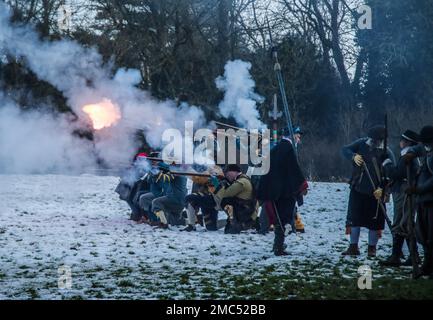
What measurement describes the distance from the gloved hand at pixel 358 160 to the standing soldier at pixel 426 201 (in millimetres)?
2182

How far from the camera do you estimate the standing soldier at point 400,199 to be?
12.1 meters

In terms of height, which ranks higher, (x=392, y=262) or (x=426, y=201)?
(x=426, y=201)

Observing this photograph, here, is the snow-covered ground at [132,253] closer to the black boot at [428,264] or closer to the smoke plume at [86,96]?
the black boot at [428,264]

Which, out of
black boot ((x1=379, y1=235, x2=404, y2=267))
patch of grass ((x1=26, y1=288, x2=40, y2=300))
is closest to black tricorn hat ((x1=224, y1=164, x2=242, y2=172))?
black boot ((x1=379, y1=235, x2=404, y2=267))

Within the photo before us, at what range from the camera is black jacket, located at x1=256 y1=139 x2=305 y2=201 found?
13.7 m

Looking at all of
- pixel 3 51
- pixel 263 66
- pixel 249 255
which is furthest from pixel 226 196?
pixel 263 66

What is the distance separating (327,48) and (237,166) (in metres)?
24.2

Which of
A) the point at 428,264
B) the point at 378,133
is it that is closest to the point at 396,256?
the point at 428,264

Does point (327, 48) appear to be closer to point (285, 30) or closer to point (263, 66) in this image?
point (285, 30)

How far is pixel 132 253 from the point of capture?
13617 mm

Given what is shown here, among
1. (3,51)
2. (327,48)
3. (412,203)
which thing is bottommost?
(412,203)

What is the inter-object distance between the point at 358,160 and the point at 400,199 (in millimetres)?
1094

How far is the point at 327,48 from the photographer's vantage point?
133 feet

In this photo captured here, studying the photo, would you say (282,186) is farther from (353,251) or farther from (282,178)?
(353,251)
